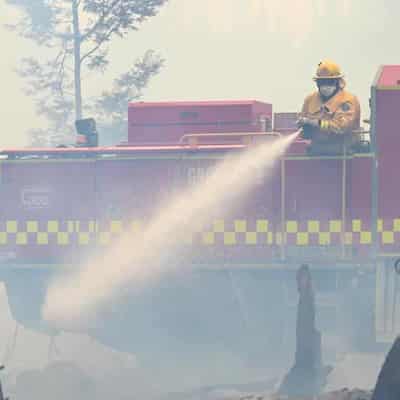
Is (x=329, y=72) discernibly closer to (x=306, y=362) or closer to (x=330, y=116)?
(x=330, y=116)

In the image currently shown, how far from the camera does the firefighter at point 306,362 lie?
35.0ft

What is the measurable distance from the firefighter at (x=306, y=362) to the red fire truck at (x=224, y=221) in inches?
69.7

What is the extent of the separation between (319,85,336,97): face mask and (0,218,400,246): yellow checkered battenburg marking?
162 centimetres

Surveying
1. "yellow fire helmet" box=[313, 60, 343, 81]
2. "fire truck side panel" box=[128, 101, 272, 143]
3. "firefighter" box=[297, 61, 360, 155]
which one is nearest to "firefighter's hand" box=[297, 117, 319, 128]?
"firefighter" box=[297, 61, 360, 155]

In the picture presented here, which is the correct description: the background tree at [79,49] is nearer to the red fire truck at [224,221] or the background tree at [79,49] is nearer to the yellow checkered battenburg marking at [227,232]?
the red fire truck at [224,221]

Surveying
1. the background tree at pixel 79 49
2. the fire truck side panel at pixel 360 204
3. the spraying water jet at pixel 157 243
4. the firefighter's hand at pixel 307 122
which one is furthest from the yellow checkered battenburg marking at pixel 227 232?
the background tree at pixel 79 49

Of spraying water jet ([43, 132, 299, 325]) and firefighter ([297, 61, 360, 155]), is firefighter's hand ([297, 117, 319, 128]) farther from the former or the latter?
spraying water jet ([43, 132, 299, 325])

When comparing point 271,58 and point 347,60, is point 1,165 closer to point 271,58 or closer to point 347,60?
point 347,60

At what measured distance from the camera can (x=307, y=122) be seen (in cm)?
1246

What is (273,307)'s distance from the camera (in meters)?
12.9

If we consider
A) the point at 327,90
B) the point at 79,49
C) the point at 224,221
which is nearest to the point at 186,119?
the point at 224,221

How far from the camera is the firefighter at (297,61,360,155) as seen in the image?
12500mm

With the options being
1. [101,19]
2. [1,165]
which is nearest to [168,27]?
[101,19]

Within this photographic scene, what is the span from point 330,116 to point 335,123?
144 millimetres
